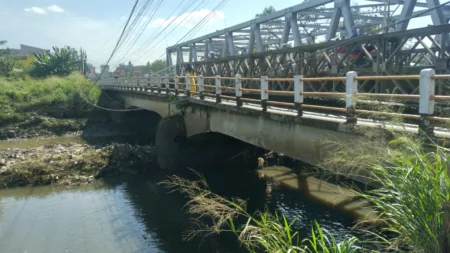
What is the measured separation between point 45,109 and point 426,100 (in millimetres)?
36253

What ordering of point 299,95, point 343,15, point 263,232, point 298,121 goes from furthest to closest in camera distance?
point 343,15, point 299,95, point 298,121, point 263,232

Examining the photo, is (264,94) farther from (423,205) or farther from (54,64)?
A: (54,64)

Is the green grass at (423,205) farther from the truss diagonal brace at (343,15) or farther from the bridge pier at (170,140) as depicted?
the bridge pier at (170,140)

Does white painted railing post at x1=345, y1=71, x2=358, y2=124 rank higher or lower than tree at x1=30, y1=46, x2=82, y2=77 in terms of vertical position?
lower

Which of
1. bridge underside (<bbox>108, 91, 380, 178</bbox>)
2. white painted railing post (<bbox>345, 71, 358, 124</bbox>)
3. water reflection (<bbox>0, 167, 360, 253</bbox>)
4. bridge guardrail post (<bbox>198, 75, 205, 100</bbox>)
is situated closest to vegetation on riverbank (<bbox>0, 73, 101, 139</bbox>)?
water reflection (<bbox>0, 167, 360, 253</bbox>)

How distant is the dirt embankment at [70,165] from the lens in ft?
54.3

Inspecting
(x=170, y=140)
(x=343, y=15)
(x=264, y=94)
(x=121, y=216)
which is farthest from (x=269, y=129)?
(x=343, y=15)

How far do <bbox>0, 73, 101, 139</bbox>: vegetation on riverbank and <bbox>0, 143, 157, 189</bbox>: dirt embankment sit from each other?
40.9 feet

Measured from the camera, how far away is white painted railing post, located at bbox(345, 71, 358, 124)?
677 cm

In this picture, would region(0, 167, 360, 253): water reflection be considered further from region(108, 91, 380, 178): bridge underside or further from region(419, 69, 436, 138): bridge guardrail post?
region(419, 69, 436, 138): bridge guardrail post

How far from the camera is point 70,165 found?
17.8m

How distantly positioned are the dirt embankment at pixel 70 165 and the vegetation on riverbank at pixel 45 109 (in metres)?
12.5

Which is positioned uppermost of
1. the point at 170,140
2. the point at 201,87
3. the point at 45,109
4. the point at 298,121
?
the point at 201,87

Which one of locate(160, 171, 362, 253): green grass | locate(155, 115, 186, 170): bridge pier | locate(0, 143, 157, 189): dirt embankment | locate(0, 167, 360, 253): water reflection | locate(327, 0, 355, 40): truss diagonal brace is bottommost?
locate(0, 167, 360, 253): water reflection
